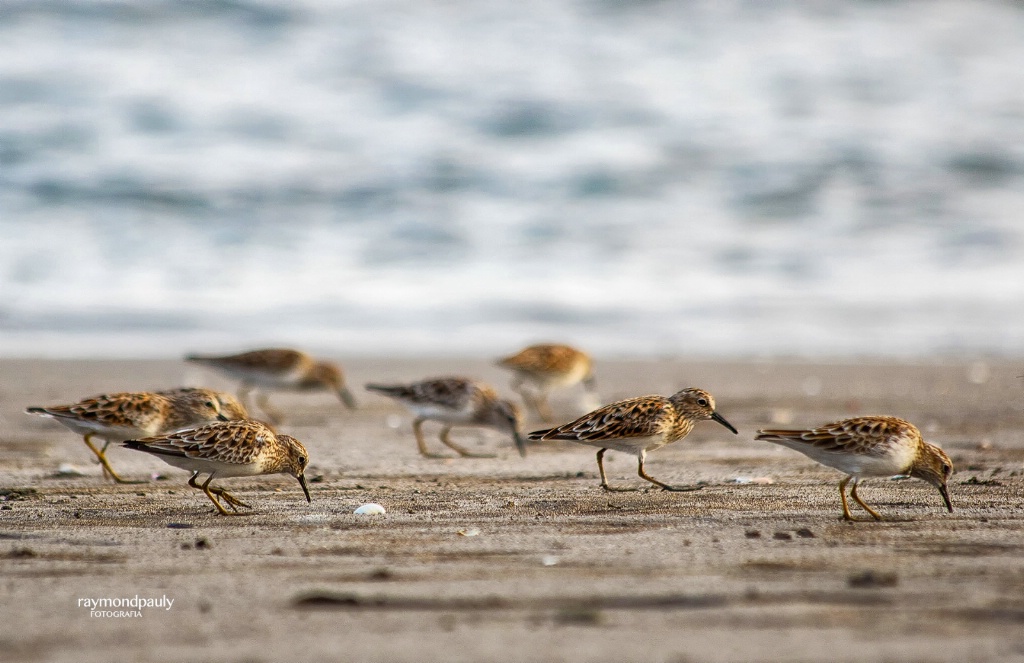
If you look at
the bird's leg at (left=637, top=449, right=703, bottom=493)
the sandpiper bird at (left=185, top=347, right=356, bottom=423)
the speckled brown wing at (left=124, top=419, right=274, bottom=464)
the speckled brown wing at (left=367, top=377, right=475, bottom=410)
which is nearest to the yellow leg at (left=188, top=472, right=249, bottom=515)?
the speckled brown wing at (left=124, top=419, right=274, bottom=464)

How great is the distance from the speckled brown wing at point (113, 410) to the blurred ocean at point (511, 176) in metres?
6.58

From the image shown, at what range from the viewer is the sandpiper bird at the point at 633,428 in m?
6.27

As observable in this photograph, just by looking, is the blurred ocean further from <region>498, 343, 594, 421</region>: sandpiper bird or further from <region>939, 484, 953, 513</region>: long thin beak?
<region>939, 484, 953, 513</region>: long thin beak

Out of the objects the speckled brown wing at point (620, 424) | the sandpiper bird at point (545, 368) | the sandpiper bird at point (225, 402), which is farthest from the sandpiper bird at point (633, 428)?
the sandpiper bird at point (545, 368)

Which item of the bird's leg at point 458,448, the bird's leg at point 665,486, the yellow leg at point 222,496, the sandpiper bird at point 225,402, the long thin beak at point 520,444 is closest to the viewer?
the yellow leg at point 222,496

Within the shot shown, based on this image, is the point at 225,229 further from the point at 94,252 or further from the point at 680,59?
the point at 680,59

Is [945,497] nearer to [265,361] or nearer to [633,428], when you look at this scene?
[633,428]

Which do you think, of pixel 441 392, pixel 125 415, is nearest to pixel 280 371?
pixel 441 392

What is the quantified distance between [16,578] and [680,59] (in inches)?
919

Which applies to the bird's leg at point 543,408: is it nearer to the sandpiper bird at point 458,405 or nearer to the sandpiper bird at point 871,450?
the sandpiper bird at point 458,405

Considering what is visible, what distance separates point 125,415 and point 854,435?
4250mm

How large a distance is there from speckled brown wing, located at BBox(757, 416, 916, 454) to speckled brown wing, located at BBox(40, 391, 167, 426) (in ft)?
12.4

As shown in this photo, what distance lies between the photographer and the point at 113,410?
21.9 feet

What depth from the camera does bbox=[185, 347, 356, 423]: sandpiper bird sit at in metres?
10.8
